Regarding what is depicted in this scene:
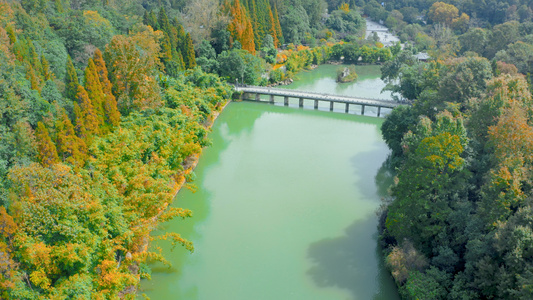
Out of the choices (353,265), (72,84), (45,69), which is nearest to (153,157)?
(72,84)

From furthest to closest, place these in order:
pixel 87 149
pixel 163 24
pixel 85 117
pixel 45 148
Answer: pixel 163 24
pixel 85 117
pixel 87 149
pixel 45 148

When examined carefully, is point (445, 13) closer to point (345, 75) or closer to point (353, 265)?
point (345, 75)

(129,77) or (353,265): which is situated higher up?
(129,77)

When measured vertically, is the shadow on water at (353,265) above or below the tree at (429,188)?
below

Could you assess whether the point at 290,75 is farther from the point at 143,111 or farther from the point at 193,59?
the point at 143,111

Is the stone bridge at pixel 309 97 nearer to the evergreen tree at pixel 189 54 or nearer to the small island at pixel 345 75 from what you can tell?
the evergreen tree at pixel 189 54

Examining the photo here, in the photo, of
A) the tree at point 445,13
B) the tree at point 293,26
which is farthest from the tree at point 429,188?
the tree at point 445,13
